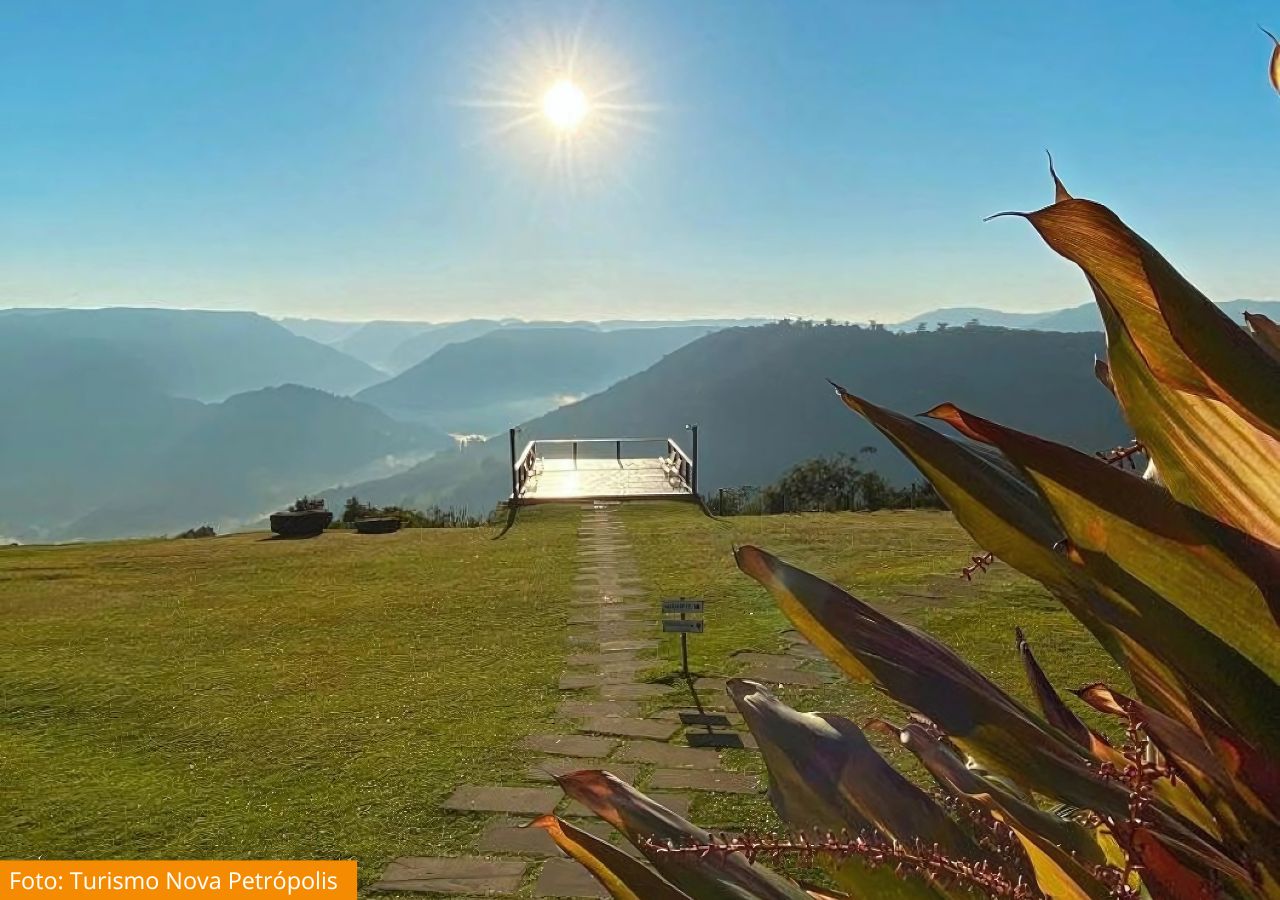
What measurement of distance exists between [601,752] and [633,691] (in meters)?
0.86

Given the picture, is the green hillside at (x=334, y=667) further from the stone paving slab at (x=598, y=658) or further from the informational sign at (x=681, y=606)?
the informational sign at (x=681, y=606)

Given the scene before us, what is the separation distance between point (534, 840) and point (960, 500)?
303cm

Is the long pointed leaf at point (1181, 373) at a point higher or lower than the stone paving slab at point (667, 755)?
higher

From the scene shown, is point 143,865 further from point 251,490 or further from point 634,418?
point 251,490

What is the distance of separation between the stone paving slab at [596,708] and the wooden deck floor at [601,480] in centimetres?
828

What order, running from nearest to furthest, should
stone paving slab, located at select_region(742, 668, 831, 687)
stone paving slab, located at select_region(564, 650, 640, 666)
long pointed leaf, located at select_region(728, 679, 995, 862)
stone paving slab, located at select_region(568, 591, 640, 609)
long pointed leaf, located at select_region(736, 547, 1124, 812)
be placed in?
1. long pointed leaf, located at select_region(736, 547, 1124, 812)
2. long pointed leaf, located at select_region(728, 679, 995, 862)
3. stone paving slab, located at select_region(742, 668, 831, 687)
4. stone paving slab, located at select_region(564, 650, 640, 666)
5. stone paving slab, located at select_region(568, 591, 640, 609)

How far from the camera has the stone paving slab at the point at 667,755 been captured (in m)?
3.82

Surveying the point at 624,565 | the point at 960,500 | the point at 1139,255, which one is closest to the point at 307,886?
the point at 960,500

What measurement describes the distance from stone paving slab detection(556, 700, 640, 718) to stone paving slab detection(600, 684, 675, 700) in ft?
0.24

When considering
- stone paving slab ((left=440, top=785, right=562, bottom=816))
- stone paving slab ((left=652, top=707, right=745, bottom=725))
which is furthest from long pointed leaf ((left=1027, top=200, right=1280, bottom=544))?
stone paving slab ((left=652, top=707, right=745, bottom=725))

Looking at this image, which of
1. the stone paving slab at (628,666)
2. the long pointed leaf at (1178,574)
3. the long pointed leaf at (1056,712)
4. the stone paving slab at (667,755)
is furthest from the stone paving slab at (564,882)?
the long pointed leaf at (1178,574)

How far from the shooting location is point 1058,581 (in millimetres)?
493

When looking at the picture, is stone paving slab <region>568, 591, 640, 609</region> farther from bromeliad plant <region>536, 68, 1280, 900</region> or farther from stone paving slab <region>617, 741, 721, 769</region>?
bromeliad plant <region>536, 68, 1280, 900</region>

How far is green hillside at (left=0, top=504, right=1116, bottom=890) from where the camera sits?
340 cm
